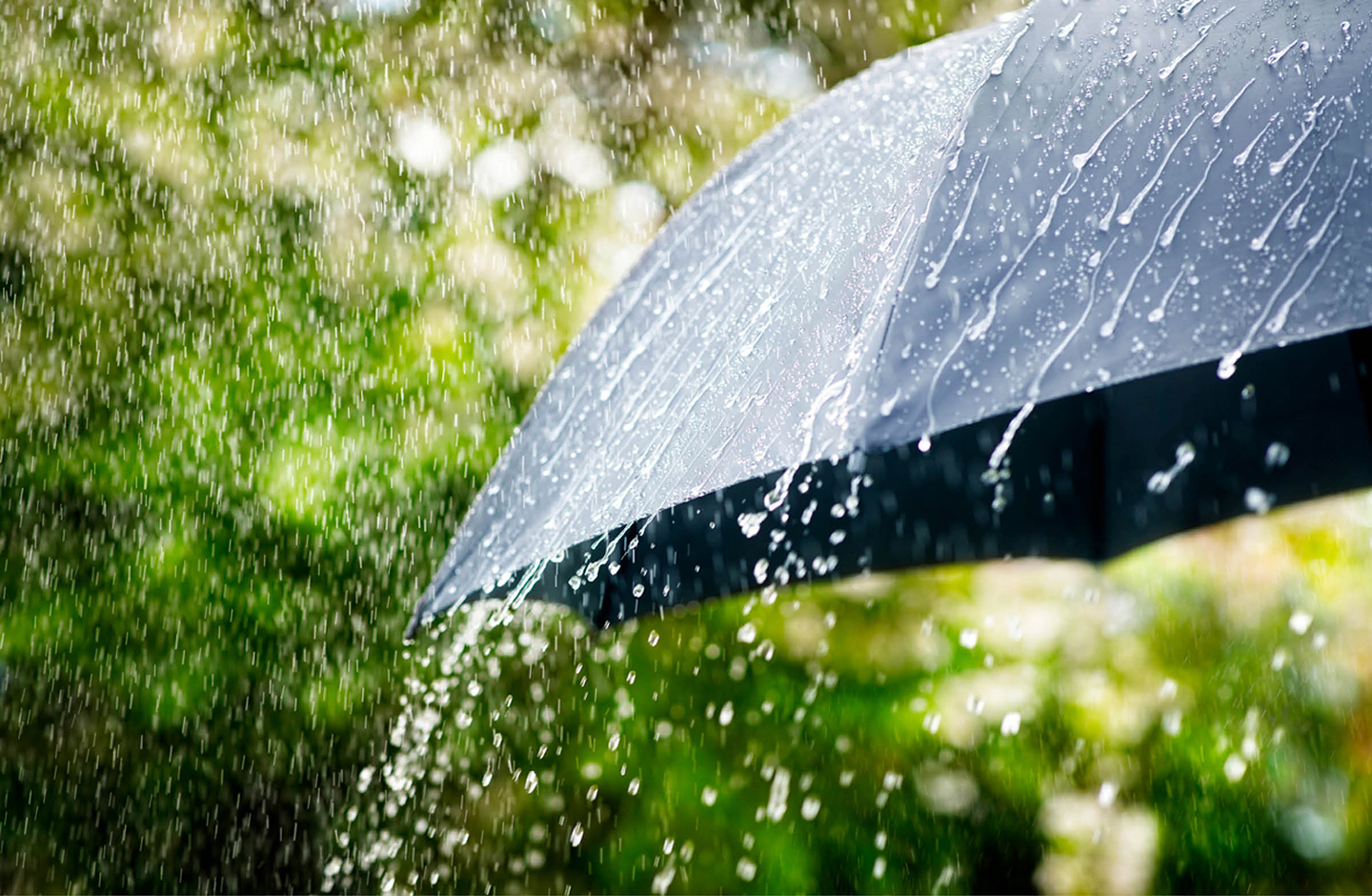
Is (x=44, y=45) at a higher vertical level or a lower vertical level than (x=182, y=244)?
higher

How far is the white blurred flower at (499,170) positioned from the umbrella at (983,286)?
7.84 feet

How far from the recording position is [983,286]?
1.04m

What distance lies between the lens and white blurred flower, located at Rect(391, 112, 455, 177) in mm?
4016

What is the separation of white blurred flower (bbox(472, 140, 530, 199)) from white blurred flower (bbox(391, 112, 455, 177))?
0.11m

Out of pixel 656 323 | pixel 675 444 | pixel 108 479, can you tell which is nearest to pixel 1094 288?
pixel 675 444

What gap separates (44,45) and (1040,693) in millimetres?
3893

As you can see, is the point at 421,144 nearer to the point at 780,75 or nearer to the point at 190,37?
the point at 190,37

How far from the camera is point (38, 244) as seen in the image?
3.91 m

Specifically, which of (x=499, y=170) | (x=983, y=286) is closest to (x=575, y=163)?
(x=499, y=170)

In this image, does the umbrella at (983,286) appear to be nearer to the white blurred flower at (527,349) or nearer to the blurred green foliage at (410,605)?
the blurred green foliage at (410,605)

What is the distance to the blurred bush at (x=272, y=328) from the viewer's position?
361cm

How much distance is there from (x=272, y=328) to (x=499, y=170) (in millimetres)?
955

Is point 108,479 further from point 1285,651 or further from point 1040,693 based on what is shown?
point 1285,651

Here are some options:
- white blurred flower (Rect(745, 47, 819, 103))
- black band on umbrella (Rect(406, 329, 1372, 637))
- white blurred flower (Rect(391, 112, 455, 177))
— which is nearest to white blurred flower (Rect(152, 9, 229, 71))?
white blurred flower (Rect(391, 112, 455, 177))
